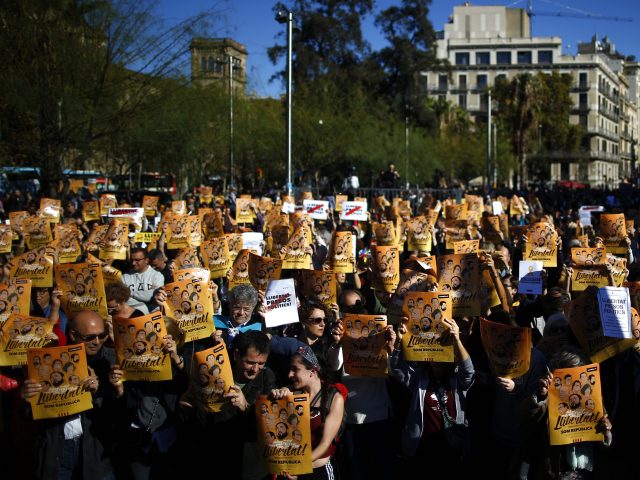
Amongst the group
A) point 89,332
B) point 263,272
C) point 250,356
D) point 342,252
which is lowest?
point 250,356

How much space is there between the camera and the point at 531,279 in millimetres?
8078

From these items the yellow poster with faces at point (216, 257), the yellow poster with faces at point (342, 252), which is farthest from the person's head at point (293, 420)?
the yellow poster with faces at point (216, 257)

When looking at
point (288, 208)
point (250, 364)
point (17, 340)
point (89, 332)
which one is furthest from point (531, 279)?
point (288, 208)

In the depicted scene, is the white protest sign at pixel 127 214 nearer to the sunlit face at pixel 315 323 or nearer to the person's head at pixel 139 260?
the person's head at pixel 139 260

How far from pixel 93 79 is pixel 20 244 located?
321 inches

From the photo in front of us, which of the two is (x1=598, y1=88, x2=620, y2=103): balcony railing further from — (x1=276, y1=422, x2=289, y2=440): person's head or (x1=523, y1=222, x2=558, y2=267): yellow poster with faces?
(x1=276, y1=422, x2=289, y2=440): person's head

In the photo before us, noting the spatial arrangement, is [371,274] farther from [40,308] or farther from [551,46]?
[551,46]

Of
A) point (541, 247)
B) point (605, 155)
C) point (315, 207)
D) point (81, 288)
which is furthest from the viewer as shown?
point (605, 155)

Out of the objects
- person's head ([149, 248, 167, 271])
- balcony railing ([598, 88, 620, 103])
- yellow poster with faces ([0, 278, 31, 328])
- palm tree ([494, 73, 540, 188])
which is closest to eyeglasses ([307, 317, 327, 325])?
yellow poster with faces ([0, 278, 31, 328])

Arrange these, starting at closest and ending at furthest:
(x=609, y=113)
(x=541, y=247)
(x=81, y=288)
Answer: (x=81, y=288), (x=541, y=247), (x=609, y=113)

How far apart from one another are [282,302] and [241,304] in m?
0.44

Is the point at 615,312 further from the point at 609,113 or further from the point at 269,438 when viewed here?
the point at 609,113

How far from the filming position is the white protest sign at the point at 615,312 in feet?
16.7

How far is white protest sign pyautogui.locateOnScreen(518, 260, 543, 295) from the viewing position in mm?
7984
